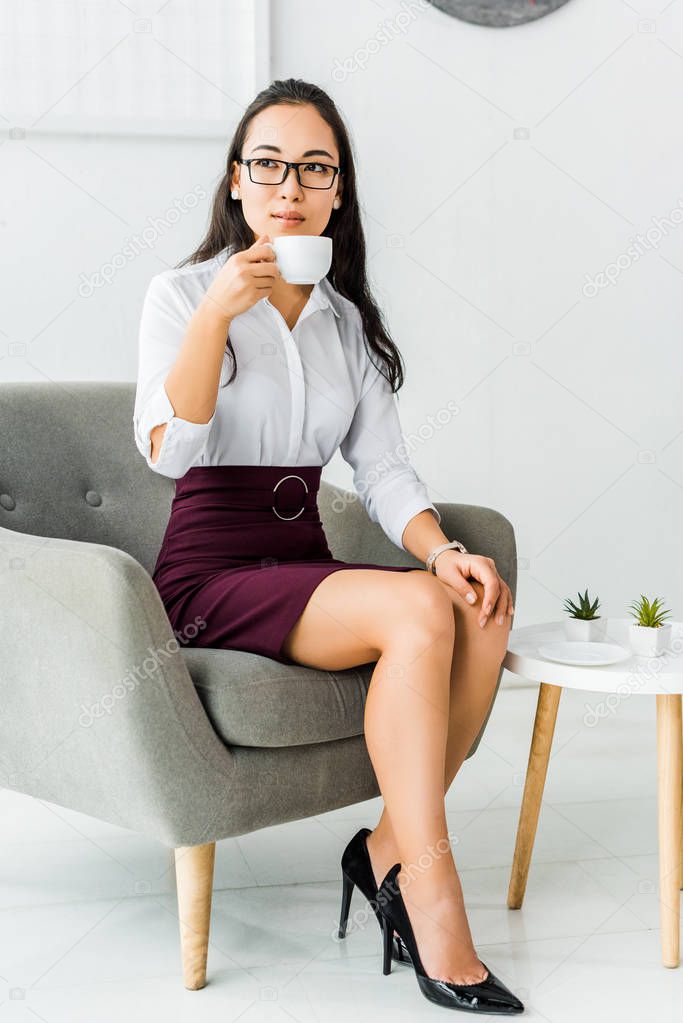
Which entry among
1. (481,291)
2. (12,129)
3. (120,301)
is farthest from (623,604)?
(12,129)

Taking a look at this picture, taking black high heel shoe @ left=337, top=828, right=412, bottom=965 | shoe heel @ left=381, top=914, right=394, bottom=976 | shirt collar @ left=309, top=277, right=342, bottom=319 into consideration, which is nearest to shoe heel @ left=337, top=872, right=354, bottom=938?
black high heel shoe @ left=337, top=828, right=412, bottom=965

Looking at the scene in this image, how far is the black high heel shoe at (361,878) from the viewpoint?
5.29 ft

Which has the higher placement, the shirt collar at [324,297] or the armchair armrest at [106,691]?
the shirt collar at [324,297]

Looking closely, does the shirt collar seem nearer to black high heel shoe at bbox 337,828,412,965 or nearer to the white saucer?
the white saucer

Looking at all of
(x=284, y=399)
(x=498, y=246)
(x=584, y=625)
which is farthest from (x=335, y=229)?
(x=498, y=246)

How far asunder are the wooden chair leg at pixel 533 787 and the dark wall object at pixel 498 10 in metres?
1.81

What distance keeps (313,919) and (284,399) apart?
0.81 meters

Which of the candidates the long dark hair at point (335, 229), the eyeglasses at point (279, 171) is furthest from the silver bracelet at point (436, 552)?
the eyeglasses at point (279, 171)

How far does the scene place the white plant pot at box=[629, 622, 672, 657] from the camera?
5.59ft

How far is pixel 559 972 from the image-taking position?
5.26 ft

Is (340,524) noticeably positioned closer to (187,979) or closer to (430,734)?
(430,734)

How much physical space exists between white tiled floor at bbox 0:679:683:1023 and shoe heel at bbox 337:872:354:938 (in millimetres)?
16

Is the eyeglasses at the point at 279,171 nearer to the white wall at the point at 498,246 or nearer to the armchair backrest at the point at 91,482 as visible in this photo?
the armchair backrest at the point at 91,482

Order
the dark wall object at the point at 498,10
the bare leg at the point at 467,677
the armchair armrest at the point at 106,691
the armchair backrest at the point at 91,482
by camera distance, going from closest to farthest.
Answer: the armchair armrest at the point at 106,691 → the bare leg at the point at 467,677 → the armchair backrest at the point at 91,482 → the dark wall object at the point at 498,10
